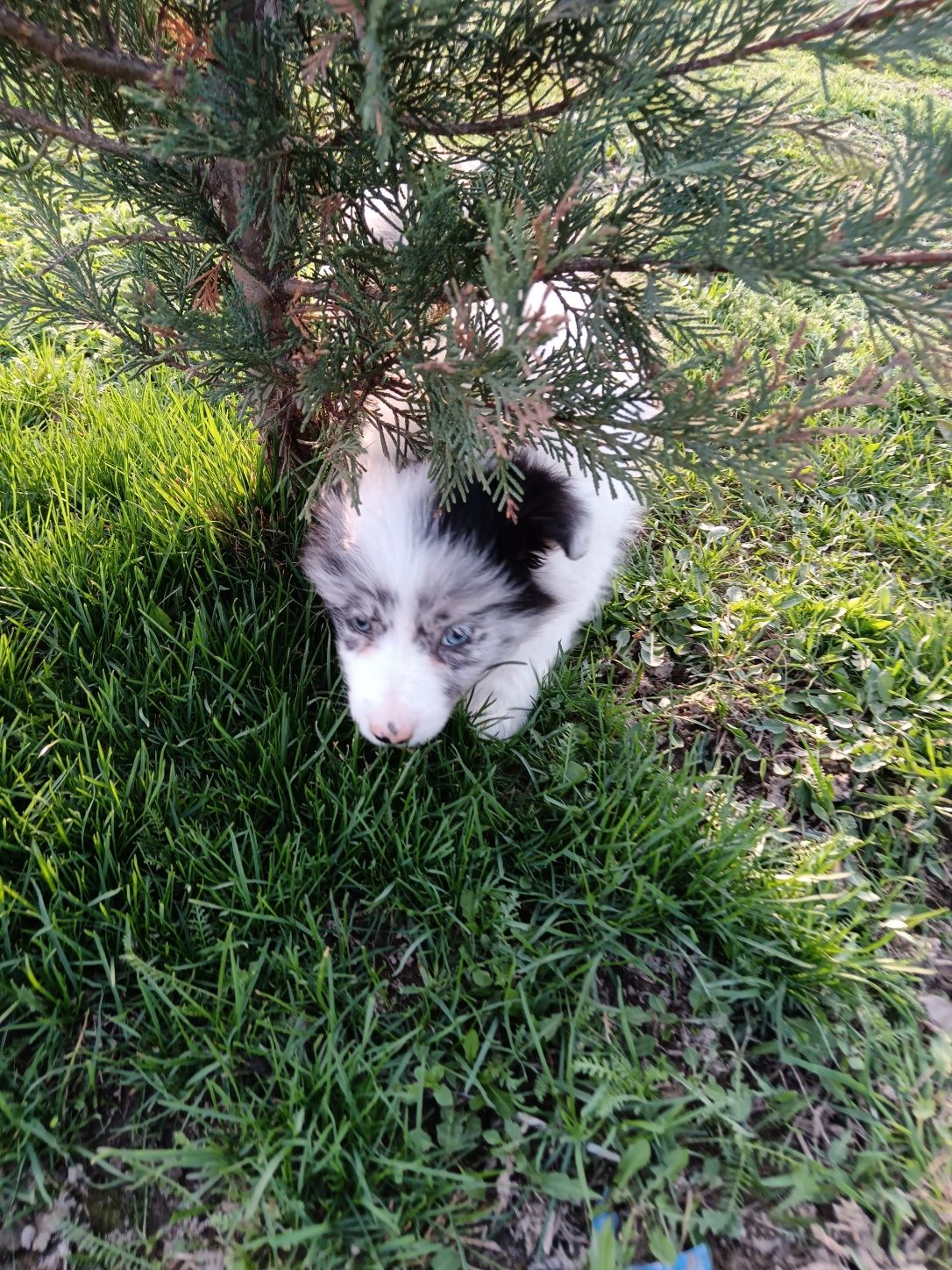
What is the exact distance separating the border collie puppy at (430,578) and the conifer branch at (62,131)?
0.73 meters

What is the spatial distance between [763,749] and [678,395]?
1210 mm

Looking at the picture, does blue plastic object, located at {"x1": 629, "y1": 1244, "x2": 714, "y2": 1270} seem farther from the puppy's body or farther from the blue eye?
the blue eye

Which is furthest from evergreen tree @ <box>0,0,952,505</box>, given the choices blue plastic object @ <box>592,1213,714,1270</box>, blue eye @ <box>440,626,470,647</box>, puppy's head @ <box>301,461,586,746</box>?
blue plastic object @ <box>592,1213,714,1270</box>

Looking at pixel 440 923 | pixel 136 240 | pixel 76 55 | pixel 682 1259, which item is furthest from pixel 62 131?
pixel 682 1259

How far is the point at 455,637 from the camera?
179cm

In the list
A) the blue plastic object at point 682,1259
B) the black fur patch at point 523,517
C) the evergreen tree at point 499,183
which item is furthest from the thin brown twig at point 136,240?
the blue plastic object at point 682,1259

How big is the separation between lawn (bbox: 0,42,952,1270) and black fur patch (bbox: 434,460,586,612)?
0.29m

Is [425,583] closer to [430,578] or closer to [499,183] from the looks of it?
[430,578]

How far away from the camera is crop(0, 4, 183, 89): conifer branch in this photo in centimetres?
137

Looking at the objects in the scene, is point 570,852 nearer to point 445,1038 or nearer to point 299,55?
point 445,1038

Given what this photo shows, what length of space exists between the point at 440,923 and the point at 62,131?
169cm

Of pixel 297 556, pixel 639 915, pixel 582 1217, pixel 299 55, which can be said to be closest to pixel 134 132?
pixel 299 55

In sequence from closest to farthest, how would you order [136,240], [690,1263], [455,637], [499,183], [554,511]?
[690,1263], [499,183], [554,511], [455,637], [136,240]

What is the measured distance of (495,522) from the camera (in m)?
1.71
